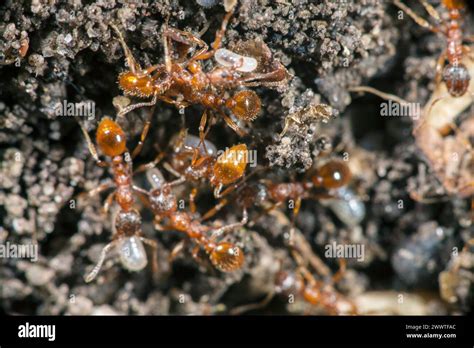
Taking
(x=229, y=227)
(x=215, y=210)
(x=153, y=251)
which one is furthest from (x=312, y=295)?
(x=153, y=251)

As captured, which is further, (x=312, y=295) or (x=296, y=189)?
(x=312, y=295)

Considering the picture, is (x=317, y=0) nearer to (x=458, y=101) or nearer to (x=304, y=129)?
(x=304, y=129)

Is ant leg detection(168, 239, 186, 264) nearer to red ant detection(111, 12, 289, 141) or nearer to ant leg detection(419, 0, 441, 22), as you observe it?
red ant detection(111, 12, 289, 141)

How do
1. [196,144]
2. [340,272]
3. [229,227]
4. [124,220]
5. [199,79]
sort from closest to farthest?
[199,79] → [196,144] → [124,220] → [229,227] → [340,272]

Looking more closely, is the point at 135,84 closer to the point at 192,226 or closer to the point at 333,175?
the point at 192,226

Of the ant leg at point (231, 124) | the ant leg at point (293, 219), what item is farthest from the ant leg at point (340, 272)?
the ant leg at point (231, 124)

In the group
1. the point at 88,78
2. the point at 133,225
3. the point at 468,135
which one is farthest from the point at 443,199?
the point at 88,78
